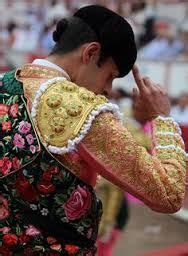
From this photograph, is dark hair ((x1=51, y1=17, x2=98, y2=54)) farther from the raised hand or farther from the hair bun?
the raised hand

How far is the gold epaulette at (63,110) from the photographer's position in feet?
5.03

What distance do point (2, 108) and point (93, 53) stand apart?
0.26m

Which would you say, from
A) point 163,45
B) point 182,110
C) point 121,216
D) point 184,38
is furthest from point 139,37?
point 121,216

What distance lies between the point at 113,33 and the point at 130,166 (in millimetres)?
338

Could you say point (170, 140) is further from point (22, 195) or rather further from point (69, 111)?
point (22, 195)

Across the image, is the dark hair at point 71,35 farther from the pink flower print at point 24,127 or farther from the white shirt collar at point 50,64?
the pink flower print at point 24,127

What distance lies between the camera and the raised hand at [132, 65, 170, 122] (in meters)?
1.77

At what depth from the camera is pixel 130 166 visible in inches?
60.7

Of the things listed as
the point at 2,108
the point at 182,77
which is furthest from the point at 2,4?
the point at 2,108

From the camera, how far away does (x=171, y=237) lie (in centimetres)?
623

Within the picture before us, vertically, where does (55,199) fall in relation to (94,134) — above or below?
below

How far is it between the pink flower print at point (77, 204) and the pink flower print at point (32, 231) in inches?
3.3

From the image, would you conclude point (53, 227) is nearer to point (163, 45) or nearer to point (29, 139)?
point (29, 139)

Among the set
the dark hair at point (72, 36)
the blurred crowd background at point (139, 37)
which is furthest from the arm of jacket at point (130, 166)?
the blurred crowd background at point (139, 37)
